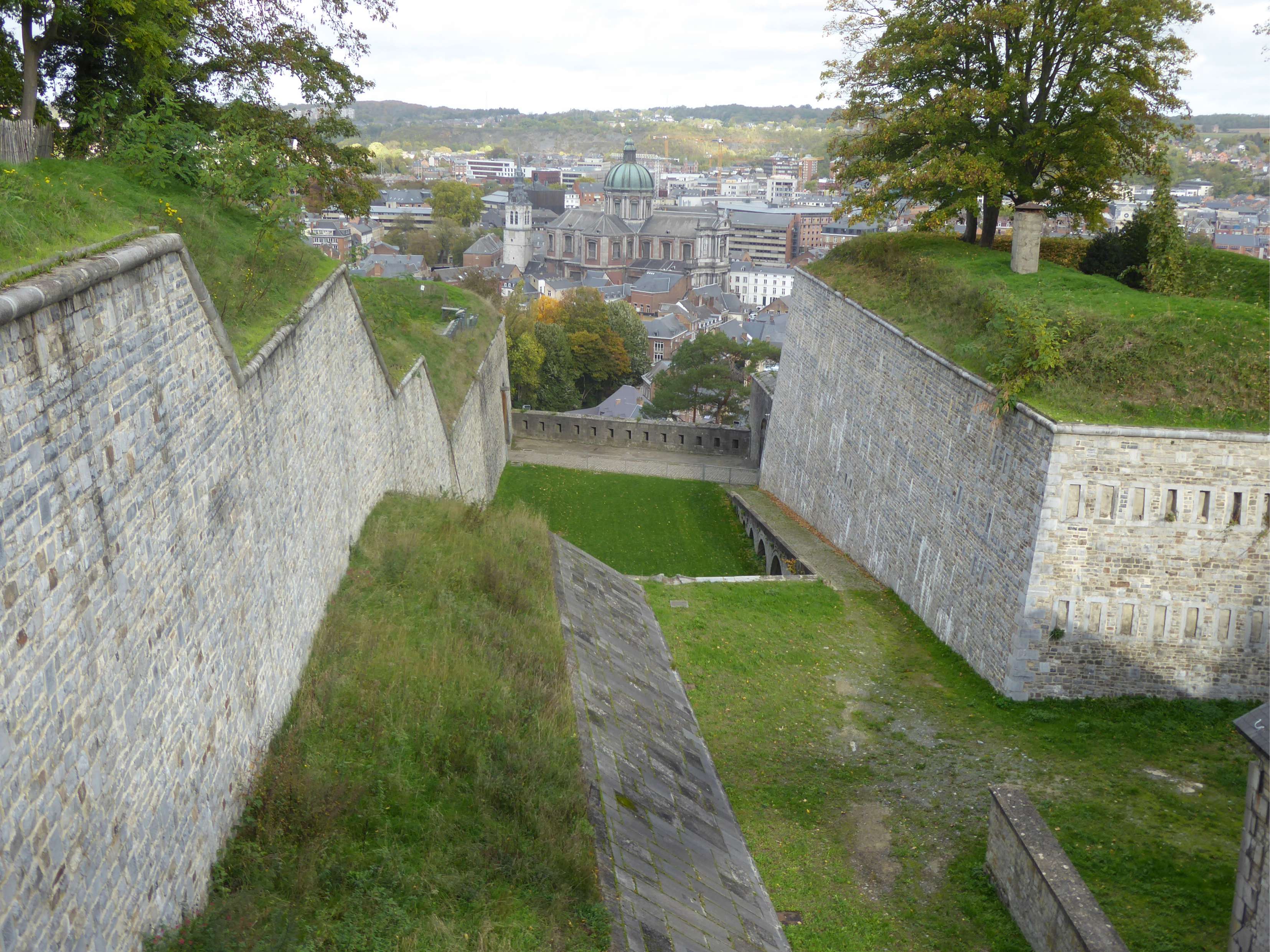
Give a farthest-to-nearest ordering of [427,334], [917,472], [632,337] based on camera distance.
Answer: [632,337] → [427,334] → [917,472]

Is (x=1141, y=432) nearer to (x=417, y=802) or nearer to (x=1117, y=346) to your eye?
(x=1117, y=346)

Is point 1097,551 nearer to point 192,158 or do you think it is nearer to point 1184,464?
point 1184,464

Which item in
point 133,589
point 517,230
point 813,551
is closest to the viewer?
point 133,589

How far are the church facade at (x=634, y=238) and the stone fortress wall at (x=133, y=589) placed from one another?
397 ft

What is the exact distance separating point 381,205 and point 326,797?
175128mm

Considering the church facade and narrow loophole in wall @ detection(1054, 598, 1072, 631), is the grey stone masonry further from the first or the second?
the church facade

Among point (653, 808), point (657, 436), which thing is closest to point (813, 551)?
point (653, 808)

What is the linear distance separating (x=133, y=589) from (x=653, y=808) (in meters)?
6.08

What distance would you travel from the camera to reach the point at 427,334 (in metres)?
27.1

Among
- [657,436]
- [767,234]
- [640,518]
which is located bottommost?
[640,518]

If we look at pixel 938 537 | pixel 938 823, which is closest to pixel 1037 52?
pixel 938 537

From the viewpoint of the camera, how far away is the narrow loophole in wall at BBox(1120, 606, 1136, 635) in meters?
14.9

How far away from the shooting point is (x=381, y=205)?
172500mm

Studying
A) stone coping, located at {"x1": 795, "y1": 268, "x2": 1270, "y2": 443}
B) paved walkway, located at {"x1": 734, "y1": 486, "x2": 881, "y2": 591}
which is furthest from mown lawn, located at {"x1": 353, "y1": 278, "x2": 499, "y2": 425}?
stone coping, located at {"x1": 795, "y1": 268, "x2": 1270, "y2": 443}
